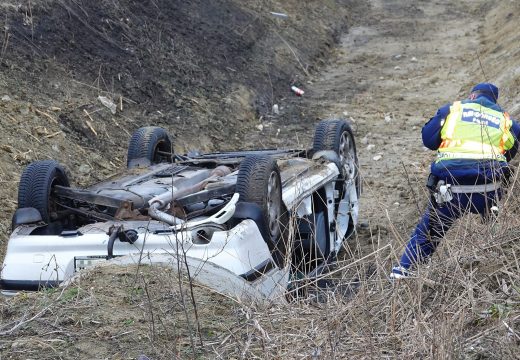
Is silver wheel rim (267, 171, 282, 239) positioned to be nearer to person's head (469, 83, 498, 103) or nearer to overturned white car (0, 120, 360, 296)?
overturned white car (0, 120, 360, 296)

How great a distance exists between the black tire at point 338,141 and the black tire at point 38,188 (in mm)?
2525

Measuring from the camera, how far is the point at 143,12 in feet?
48.1

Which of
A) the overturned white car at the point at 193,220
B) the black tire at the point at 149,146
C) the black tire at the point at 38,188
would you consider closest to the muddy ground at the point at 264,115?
the overturned white car at the point at 193,220

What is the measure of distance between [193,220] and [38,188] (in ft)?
3.73

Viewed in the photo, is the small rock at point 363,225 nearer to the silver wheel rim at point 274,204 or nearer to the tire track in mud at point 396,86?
the tire track in mud at point 396,86

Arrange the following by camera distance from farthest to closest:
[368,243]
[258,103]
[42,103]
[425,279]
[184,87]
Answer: [258,103]
[184,87]
[42,103]
[368,243]
[425,279]

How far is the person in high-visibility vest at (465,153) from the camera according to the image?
21.7ft

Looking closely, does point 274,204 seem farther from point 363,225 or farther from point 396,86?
point 396,86

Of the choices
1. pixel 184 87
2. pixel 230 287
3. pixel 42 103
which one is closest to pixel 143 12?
pixel 184 87

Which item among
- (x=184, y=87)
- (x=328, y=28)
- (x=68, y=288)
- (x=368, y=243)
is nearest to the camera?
(x=68, y=288)

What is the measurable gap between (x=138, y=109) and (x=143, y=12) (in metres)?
3.13

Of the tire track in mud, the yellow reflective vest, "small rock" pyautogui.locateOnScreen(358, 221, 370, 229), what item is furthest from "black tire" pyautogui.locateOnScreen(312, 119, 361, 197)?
the yellow reflective vest

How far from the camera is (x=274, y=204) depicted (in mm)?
6410

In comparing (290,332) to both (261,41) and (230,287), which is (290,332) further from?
(261,41)
